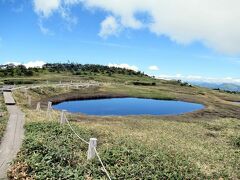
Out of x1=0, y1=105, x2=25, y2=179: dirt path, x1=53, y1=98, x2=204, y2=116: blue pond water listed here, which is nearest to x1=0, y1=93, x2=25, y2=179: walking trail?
x1=0, y1=105, x2=25, y2=179: dirt path

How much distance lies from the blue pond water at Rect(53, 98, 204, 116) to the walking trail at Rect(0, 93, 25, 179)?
99.0 feet

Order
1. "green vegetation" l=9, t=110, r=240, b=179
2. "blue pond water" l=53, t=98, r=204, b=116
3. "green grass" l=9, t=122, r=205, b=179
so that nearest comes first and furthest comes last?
"green grass" l=9, t=122, r=205, b=179 → "green vegetation" l=9, t=110, r=240, b=179 → "blue pond water" l=53, t=98, r=204, b=116

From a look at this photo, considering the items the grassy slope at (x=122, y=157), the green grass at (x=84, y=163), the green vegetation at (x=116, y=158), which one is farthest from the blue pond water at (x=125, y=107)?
the green grass at (x=84, y=163)

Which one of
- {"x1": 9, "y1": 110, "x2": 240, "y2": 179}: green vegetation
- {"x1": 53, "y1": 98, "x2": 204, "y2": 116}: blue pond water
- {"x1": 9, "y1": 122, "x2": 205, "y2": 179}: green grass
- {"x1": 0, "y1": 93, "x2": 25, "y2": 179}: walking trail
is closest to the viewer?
{"x1": 9, "y1": 122, "x2": 205, "y2": 179}: green grass

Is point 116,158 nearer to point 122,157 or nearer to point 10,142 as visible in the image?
point 122,157

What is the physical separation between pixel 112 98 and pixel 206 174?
68.8 meters

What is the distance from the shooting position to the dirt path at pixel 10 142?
62.7ft

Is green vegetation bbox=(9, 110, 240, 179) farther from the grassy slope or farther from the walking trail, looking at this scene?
the walking trail

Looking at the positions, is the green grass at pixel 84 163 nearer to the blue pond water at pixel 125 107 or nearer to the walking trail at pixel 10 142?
the walking trail at pixel 10 142

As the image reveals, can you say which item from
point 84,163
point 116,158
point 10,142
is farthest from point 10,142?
point 116,158

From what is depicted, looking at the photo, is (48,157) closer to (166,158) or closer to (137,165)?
(137,165)

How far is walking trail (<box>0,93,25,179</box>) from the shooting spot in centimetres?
1909

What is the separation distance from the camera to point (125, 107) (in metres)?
75.4

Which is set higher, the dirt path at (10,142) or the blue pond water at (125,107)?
the dirt path at (10,142)
